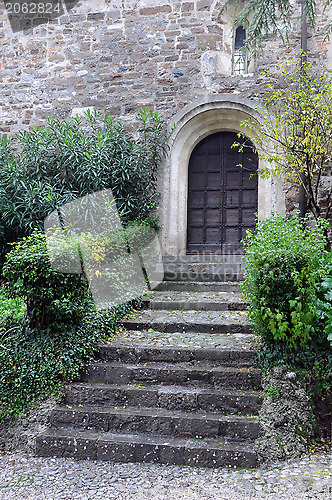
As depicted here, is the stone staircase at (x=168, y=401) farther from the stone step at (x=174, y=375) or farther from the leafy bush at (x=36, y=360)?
the leafy bush at (x=36, y=360)

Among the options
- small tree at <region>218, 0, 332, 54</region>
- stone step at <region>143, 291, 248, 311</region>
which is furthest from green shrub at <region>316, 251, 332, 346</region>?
small tree at <region>218, 0, 332, 54</region>

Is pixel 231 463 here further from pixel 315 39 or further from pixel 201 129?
pixel 315 39

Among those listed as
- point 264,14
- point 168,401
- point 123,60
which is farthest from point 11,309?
point 123,60

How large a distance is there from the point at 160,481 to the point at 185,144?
585cm

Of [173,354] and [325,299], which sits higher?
[325,299]

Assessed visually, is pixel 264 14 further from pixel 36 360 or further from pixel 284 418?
pixel 36 360

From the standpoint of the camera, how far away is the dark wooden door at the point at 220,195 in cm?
754

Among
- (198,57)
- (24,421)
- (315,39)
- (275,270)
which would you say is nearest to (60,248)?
(24,421)

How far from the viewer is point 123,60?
308 inches

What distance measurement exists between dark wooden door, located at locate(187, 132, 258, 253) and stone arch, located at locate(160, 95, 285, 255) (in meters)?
0.18

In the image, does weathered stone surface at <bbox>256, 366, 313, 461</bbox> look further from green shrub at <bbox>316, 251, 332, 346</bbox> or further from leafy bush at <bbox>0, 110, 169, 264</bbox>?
leafy bush at <bbox>0, 110, 169, 264</bbox>

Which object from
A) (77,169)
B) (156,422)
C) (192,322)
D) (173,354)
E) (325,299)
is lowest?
(156,422)

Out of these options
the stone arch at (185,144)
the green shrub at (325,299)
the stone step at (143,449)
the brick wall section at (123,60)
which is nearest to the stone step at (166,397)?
the stone step at (143,449)

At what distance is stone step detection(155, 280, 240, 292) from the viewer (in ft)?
19.9
